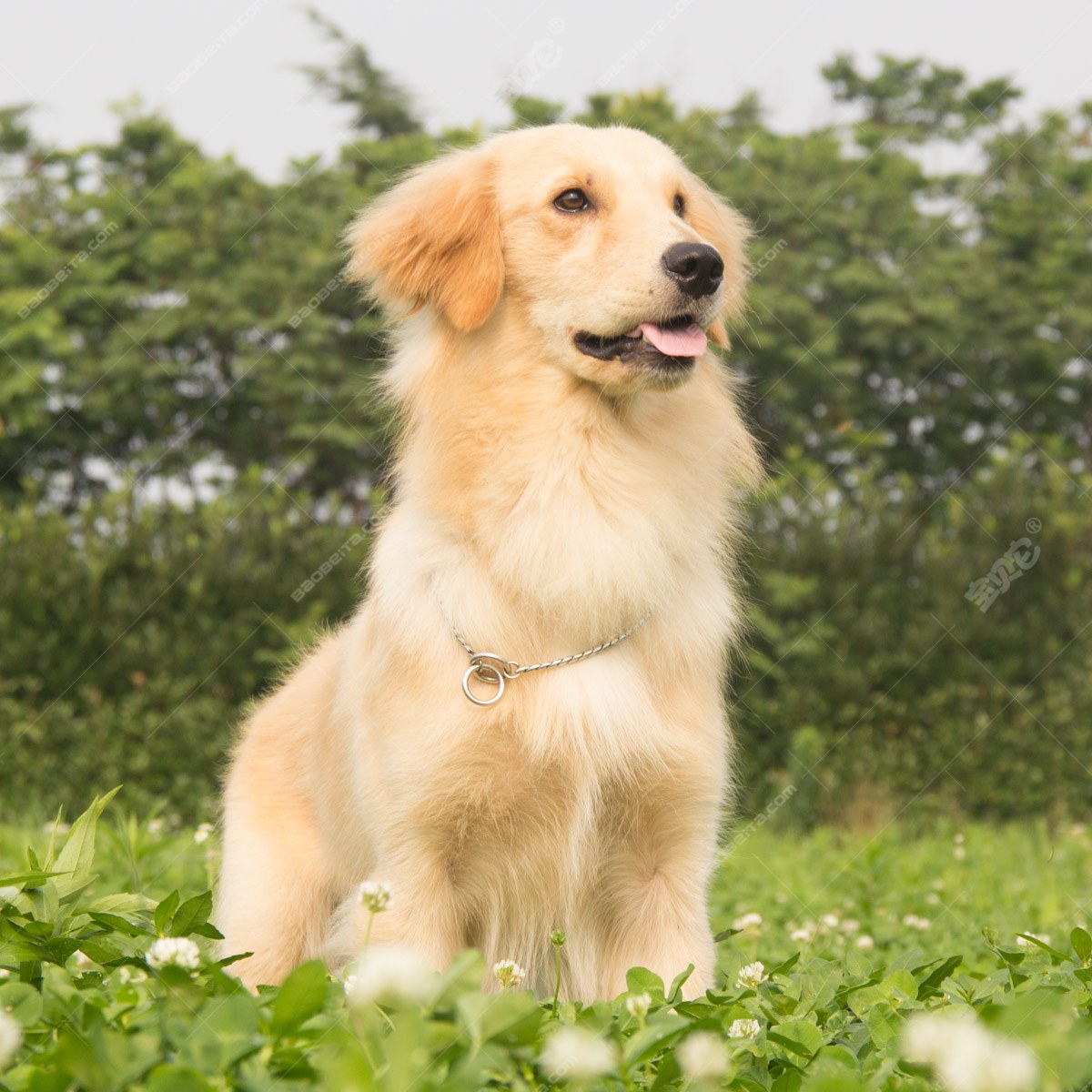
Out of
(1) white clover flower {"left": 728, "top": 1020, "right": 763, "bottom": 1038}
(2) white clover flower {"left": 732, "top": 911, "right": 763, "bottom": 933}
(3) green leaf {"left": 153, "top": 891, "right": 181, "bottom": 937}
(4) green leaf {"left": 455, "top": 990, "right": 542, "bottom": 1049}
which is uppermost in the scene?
(4) green leaf {"left": 455, "top": 990, "right": 542, "bottom": 1049}

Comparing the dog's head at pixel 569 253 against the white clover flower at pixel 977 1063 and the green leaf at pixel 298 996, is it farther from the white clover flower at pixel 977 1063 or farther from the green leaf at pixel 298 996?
the white clover flower at pixel 977 1063

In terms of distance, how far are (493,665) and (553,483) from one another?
0.56m

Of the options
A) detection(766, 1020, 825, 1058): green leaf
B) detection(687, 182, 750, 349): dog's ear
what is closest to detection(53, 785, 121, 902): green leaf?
detection(766, 1020, 825, 1058): green leaf

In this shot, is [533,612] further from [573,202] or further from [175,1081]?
[175,1081]

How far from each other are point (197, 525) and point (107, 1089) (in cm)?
699

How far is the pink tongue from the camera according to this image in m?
3.27

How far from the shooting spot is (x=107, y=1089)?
5.09 feet

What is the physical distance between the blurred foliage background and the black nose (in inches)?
156

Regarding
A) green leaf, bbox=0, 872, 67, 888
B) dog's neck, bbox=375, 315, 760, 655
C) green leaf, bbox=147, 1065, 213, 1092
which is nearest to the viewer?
green leaf, bbox=147, 1065, 213, 1092

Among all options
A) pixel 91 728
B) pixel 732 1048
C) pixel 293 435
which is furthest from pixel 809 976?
pixel 293 435

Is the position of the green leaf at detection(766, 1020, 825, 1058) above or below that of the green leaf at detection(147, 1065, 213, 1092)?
above

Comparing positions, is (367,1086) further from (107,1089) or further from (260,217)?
(260,217)

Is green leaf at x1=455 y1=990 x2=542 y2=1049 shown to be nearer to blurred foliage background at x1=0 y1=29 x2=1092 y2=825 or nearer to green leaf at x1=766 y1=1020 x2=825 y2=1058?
green leaf at x1=766 y1=1020 x2=825 y2=1058

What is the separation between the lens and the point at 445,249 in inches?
136
